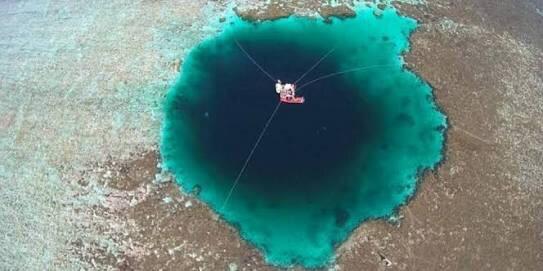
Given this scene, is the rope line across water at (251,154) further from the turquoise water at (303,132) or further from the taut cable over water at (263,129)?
the turquoise water at (303,132)

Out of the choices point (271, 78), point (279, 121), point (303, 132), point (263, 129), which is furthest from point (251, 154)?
point (271, 78)

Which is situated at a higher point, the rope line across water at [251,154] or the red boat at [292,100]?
the red boat at [292,100]

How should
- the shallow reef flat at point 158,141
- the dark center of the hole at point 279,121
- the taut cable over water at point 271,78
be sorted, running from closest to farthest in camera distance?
the shallow reef flat at point 158,141, the taut cable over water at point 271,78, the dark center of the hole at point 279,121

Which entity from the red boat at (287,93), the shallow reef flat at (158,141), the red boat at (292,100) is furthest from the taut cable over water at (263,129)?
the shallow reef flat at (158,141)

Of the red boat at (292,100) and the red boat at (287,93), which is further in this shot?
the red boat at (292,100)

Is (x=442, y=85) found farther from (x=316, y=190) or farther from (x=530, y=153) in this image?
(x=316, y=190)

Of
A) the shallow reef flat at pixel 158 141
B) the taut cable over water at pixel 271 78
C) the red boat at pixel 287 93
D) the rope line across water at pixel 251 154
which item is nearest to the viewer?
the shallow reef flat at pixel 158 141

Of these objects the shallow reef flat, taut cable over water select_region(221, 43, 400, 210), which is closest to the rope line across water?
taut cable over water select_region(221, 43, 400, 210)

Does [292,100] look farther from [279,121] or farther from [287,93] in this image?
[279,121]

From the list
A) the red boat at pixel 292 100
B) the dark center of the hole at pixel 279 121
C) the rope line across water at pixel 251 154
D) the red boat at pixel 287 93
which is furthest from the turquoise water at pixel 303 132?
the red boat at pixel 287 93

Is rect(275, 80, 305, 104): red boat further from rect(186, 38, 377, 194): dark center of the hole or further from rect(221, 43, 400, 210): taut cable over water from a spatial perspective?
rect(221, 43, 400, 210): taut cable over water

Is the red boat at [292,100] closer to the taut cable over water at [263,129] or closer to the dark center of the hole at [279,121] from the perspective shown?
the dark center of the hole at [279,121]
